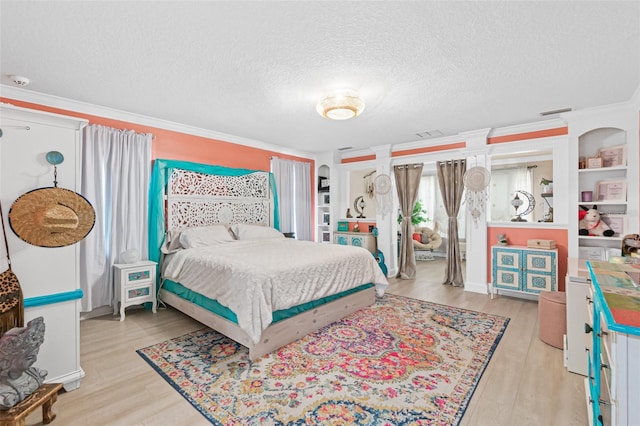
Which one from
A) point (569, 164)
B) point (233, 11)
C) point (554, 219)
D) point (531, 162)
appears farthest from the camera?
point (531, 162)

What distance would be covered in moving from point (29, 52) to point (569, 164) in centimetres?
570

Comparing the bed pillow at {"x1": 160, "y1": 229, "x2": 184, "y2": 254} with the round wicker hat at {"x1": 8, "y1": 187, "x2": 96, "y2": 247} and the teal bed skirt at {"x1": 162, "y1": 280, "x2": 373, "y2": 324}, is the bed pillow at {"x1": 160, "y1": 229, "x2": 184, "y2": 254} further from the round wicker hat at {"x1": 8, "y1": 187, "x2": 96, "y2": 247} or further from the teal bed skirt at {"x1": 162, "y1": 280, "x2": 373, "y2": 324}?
the round wicker hat at {"x1": 8, "y1": 187, "x2": 96, "y2": 247}

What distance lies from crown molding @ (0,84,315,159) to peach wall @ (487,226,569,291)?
4147mm

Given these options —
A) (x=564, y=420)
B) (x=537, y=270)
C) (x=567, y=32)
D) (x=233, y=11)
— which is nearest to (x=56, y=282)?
(x=233, y=11)

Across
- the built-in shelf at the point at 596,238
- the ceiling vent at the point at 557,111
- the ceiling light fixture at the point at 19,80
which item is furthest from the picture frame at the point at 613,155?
the ceiling light fixture at the point at 19,80

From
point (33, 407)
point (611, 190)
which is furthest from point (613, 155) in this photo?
point (33, 407)

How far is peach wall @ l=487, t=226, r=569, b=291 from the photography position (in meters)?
3.95

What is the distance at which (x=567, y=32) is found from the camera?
6.41 ft

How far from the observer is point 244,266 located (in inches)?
105

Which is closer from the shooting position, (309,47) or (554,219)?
(309,47)

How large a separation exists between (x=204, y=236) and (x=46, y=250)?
197 cm

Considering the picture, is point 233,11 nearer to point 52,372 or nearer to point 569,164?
point 52,372

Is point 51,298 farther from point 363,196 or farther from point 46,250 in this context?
point 363,196

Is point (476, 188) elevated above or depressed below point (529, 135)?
below
